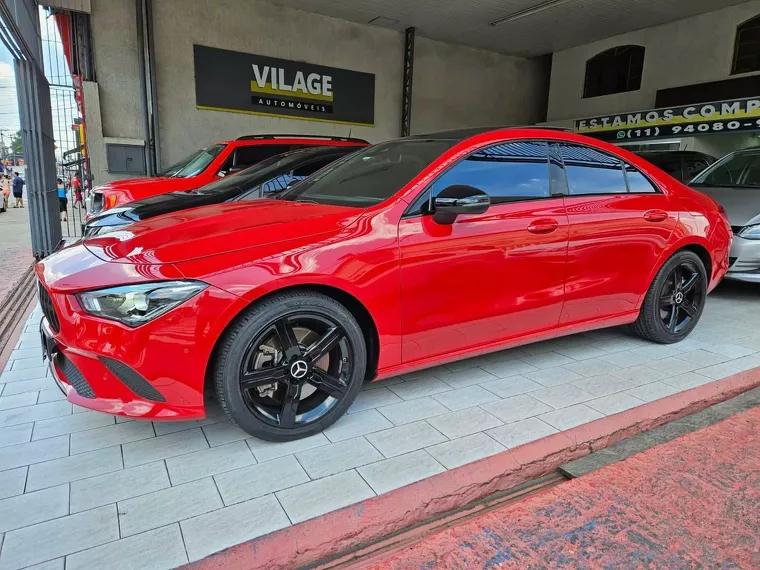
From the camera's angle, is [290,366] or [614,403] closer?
[290,366]

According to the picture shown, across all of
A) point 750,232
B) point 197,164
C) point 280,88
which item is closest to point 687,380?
point 750,232

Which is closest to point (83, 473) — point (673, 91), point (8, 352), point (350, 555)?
point (350, 555)

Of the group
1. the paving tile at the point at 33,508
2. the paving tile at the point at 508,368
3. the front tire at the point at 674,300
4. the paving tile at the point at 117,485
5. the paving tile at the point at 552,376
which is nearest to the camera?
the paving tile at the point at 33,508

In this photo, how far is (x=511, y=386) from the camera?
339 centimetres

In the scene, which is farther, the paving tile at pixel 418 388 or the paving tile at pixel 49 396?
the paving tile at pixel 418 388

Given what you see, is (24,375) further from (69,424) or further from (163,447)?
(163,447)

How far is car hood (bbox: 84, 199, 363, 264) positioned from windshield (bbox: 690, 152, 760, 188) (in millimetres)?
5912

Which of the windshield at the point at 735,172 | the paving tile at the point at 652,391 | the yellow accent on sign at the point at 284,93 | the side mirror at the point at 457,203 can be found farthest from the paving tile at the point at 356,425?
the yellow accent on sign at the point at 284,93

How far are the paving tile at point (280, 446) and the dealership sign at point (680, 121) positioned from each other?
1253 centimetres

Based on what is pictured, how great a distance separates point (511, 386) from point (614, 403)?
62cm

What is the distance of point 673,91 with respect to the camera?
536 inches

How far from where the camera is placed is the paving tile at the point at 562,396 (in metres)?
3.15

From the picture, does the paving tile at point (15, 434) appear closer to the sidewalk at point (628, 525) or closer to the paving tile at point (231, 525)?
the paving tile at point (231, 525)

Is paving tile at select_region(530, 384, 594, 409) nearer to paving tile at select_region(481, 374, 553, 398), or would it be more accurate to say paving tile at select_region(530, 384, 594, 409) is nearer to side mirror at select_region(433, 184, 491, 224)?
paving tile at select_region(481, 374, 553, 398)
